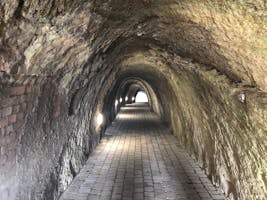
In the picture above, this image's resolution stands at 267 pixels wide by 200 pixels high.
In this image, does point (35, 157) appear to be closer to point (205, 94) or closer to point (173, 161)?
point (205, 94)

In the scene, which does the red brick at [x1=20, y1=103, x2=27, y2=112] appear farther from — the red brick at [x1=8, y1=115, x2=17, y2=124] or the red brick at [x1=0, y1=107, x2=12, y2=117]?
the red brick at [x1=0, y1=107, x2=12, y2=117]

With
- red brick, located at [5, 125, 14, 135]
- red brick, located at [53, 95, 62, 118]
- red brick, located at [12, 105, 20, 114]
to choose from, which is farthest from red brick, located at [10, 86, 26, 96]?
red brick, located at [53, 95, 62, 118]

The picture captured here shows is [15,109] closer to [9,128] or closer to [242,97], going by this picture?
[9,128]

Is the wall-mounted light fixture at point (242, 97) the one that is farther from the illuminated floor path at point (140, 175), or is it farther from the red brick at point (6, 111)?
the red brick at point (6, 111)

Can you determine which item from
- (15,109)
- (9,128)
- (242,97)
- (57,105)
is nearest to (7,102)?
(15,109)

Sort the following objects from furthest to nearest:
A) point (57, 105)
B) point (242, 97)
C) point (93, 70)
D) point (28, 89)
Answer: point (93, 70), point (57, 105), point (242, 97), point (28, 89)

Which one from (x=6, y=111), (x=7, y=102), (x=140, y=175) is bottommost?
(x=140, y=175)

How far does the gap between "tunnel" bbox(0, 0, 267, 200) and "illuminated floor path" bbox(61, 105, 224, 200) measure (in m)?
0.03

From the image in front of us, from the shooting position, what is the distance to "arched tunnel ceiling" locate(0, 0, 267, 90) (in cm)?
264

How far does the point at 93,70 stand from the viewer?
20.5ft

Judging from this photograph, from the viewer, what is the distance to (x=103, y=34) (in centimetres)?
432

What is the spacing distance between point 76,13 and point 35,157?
2.35 metres

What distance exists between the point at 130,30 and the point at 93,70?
185 centimetres

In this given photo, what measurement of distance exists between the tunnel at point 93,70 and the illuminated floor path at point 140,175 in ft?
0.09
